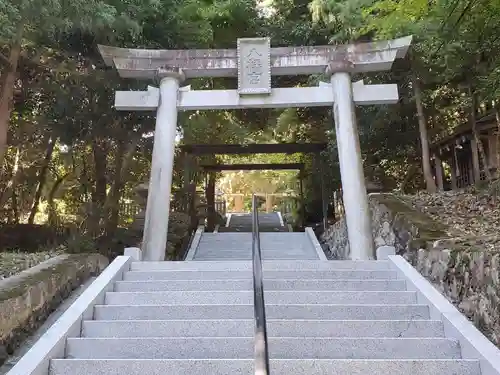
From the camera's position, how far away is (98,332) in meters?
3.56

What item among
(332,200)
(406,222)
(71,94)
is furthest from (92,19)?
(332,200)

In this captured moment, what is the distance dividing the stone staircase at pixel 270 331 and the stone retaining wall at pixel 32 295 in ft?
1.64

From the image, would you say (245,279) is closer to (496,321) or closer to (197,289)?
(197,289)

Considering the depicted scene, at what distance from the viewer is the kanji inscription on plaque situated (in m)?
6.84

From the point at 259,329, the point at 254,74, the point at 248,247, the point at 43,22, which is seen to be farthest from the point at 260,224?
the point at 259,329

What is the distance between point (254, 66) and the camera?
690 cm

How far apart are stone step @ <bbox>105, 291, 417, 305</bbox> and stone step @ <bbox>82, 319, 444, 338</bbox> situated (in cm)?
44

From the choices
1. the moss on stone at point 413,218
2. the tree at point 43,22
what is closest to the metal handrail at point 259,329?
the moss on stone at point 413,218

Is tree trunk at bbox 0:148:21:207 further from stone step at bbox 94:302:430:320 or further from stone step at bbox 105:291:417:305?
stone step at bbox 94:302:430:320

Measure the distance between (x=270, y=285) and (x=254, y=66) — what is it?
12.4 ft

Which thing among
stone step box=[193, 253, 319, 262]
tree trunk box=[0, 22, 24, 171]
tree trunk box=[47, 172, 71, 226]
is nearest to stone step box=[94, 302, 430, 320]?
tree trunk box=[0, 22, 24, 171]

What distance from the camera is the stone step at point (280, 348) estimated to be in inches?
126

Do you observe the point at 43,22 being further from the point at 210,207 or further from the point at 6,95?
the point at 210,207

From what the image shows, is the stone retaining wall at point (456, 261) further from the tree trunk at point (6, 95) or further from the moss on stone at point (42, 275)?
the tree trunk at point (6, 95)
